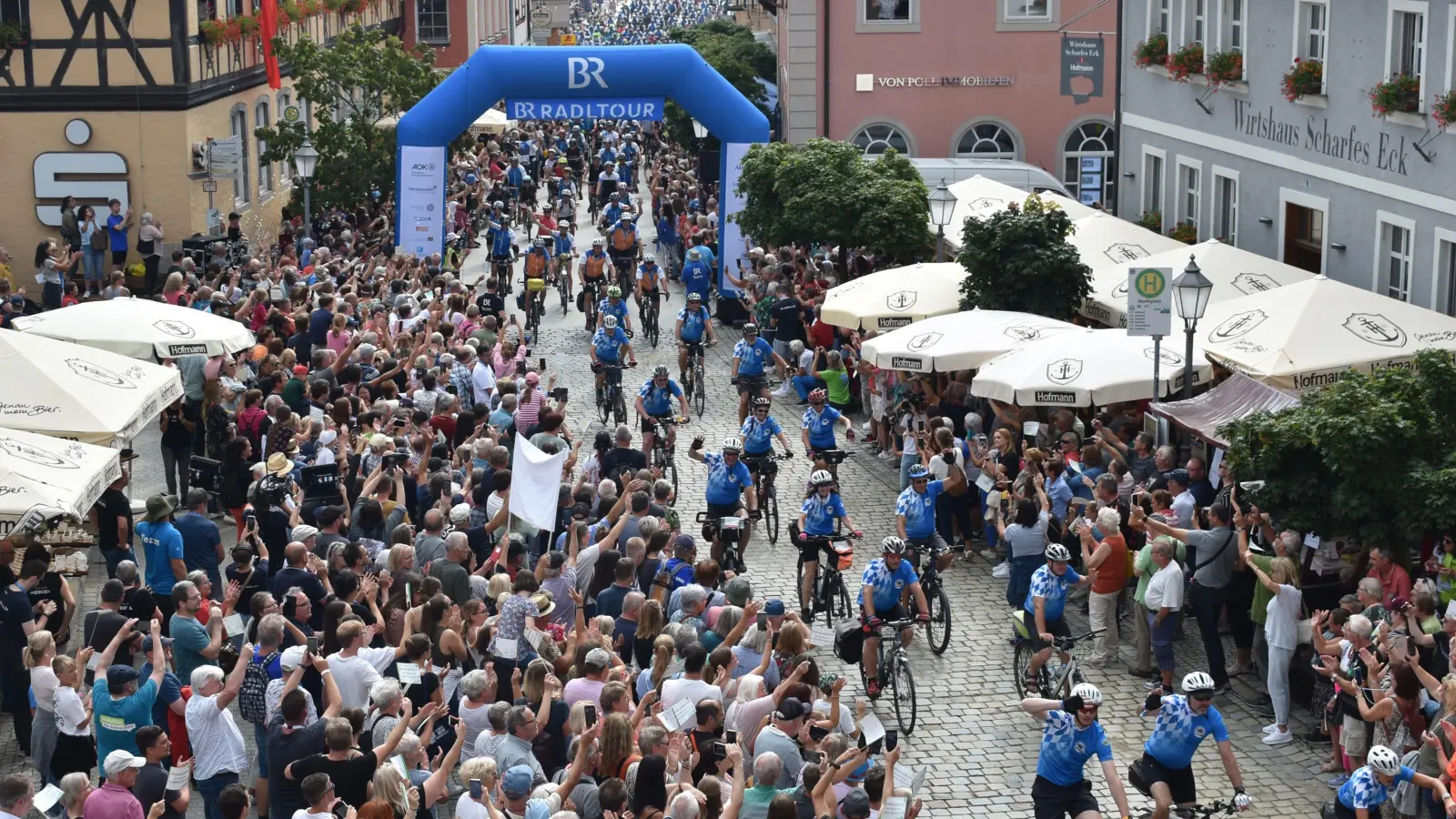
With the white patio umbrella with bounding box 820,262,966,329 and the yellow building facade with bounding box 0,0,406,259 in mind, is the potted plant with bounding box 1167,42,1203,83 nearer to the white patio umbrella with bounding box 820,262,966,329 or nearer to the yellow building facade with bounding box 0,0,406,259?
the white patio umbrella with bounding box 820,262,966,329

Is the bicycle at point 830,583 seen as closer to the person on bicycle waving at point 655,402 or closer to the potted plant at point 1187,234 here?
the person on bicycle waving at point 655,402

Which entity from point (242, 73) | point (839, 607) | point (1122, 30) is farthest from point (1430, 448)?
point (242, 73)

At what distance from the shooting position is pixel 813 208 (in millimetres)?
27125

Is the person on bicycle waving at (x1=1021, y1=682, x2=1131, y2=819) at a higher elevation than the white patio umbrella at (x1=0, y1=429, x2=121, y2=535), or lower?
lower

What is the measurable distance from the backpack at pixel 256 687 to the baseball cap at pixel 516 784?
2.28m

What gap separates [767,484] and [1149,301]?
158 inches

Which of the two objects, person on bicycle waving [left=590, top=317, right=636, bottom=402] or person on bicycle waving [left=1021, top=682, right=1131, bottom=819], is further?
person on bicycle waving [left=590, top=317, right=636, bottom=402]

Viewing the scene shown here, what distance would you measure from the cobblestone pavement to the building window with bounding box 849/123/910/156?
19.1 meters

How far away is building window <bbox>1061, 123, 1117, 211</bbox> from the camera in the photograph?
129 ft

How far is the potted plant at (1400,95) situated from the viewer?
20422mm

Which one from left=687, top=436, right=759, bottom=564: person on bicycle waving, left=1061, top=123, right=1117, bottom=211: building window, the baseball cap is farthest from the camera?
left=1061, top=123, right=1117, bottom=211: building window

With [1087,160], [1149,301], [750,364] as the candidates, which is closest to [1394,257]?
[1149,301]

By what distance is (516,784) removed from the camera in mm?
9523

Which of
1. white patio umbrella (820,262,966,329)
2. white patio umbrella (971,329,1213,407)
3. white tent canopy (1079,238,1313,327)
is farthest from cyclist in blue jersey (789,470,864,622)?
white patio umbrella (820,262,966,329)
